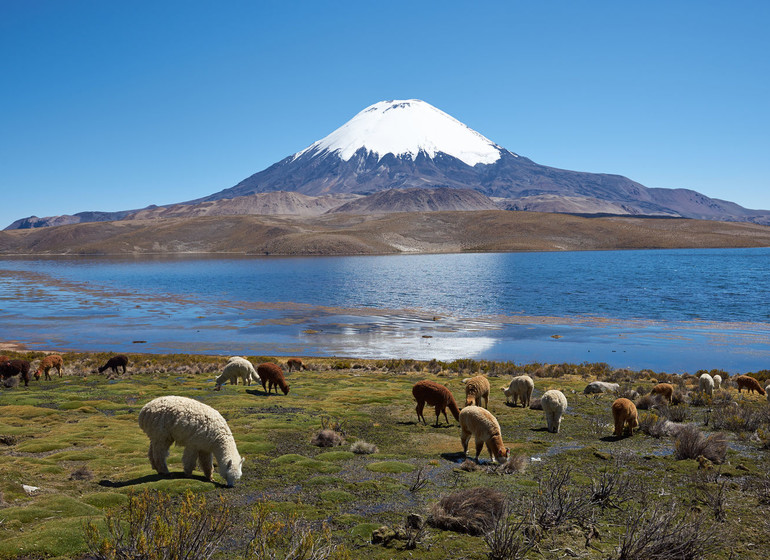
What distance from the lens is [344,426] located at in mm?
16672

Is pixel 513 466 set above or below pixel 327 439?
above

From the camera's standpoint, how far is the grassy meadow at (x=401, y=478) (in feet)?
27.3

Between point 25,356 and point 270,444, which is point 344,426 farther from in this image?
point 25,356

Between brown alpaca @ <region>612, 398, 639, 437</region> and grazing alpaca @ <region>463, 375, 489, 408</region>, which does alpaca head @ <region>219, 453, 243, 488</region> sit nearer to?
grazing alpaca @ <region>463, 375, 489, 408</region>

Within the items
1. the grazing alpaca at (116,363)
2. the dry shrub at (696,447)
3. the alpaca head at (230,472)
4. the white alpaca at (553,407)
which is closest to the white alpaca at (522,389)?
the white alpaca at (553,407)

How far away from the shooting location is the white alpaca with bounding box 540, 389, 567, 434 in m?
16.2

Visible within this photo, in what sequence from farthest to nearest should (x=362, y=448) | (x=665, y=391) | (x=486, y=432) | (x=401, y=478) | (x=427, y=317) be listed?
(x=427, y=317), (x=665, y=391), (x=362, y=448), (x=486, y=432), (x=401, y=478)

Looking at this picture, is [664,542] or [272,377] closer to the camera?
[664,542]

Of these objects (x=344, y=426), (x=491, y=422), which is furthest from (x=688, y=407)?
(x=344, y=426)

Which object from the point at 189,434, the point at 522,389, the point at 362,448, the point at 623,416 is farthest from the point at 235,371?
the point at 623,416

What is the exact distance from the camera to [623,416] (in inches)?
619

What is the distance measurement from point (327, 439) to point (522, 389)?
9.38m

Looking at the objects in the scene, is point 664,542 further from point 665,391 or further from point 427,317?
point 427,317

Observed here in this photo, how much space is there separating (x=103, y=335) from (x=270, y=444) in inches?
1585
